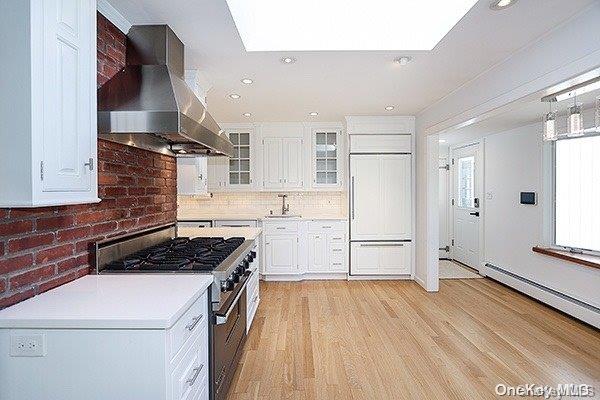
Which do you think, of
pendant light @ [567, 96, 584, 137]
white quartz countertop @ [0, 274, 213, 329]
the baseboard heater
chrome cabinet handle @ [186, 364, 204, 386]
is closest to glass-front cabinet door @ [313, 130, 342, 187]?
the baseboard heater

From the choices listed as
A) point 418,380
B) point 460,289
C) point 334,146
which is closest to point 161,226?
point 418,380

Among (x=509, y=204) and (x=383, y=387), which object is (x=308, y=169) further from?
(x=383, y=387)

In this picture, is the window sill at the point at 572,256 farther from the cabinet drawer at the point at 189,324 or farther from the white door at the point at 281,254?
the cabinet drawer at the point at 189,324

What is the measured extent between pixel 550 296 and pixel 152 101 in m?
4.47

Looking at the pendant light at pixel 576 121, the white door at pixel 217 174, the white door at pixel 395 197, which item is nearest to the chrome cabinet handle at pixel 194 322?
the pendant light at pixel 576 121

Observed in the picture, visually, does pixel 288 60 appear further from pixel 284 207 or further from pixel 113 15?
pixel 284 207

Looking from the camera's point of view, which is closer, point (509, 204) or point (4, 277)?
point (4, 277)

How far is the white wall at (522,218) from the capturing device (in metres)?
3.81

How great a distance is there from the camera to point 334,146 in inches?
221

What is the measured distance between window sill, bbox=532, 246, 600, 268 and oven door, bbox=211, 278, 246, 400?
130 inches

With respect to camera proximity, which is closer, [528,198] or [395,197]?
[528,198]

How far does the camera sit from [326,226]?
208 inches

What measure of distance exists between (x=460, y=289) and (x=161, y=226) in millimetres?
3884

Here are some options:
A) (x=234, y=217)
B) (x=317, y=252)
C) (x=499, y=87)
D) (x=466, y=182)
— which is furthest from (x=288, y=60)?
(x=466, y=182)
